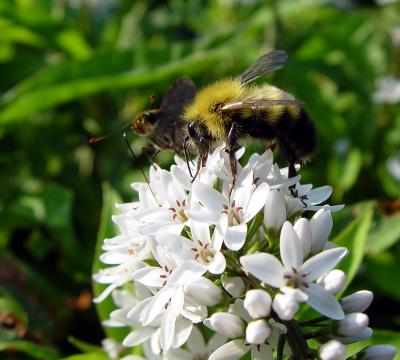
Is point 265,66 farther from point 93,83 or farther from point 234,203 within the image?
point 93,83

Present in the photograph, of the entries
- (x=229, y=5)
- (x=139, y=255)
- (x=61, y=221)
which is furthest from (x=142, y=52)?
(x=139, y=255)

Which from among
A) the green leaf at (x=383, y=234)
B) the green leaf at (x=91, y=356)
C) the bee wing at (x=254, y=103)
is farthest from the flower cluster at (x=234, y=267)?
the green leaf at (x=383, y=234)

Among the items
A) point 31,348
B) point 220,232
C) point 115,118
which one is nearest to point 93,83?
point 115,118

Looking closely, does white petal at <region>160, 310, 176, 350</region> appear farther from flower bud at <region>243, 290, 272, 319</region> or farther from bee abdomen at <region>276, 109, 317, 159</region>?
bee abdomen at <region>276, 109, 317, 159</region>

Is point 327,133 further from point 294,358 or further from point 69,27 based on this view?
point 294,358

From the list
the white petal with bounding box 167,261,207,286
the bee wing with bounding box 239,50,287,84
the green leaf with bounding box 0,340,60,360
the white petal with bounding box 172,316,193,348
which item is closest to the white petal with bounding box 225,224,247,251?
the white petal with bounding box 167,261,207,286

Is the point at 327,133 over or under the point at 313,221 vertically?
under
